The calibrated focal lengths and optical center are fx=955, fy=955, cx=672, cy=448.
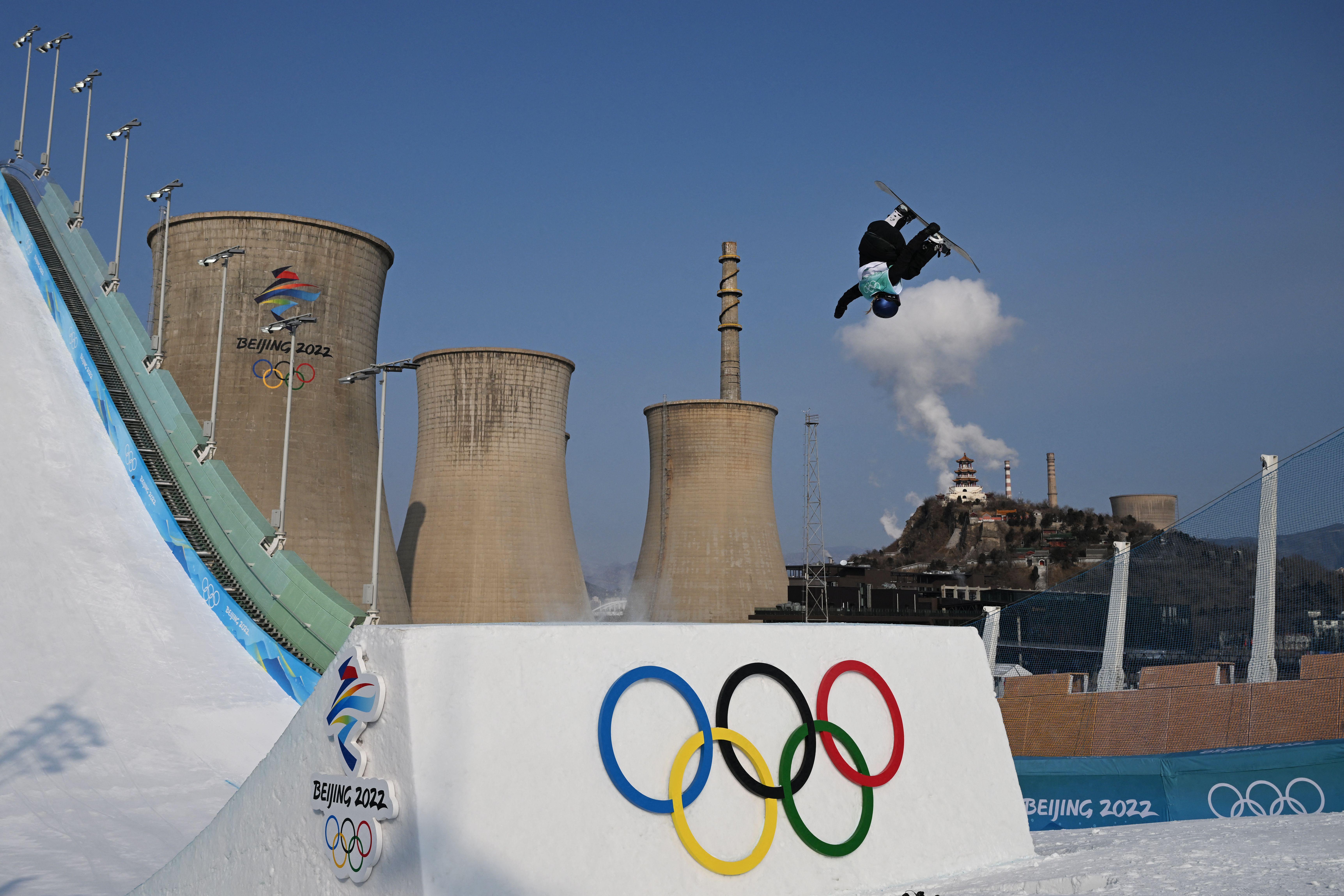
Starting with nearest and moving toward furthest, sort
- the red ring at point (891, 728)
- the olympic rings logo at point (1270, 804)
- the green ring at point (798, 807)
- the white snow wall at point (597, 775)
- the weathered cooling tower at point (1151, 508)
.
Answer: the white snow wall at point (597, 775) → the green ring at point (798, 807) → the red ring at point (891, 728) → the olympic rings logo at point (1270, 804) → the weathered cooling tower at point (1151, 508)

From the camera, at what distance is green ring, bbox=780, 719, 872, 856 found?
5.17 metres

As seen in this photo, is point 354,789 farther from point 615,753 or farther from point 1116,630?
point 1116,630

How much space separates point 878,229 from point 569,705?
4.85m

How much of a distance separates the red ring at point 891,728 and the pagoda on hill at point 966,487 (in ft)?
363

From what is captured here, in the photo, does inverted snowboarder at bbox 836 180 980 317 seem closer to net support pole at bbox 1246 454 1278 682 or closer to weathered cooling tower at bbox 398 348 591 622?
net support pole at bbox 1246 454 1278 682

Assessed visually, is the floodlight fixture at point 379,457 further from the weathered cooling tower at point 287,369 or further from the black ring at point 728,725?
the black ring at point 728,725

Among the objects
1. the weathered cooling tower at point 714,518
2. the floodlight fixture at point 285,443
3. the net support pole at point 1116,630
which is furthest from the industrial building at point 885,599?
the net support pole at point 1116,630

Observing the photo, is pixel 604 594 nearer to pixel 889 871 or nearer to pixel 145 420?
pixel 145 420

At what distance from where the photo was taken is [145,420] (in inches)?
714

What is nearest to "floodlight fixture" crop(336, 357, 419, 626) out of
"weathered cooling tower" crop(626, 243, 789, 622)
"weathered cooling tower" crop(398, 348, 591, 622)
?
"weathered cooling tower" crop(398, 348, 591, 622)

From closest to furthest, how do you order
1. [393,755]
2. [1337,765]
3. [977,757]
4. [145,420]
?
[393,755]
[977,757]
[1337,765]
[145,420]

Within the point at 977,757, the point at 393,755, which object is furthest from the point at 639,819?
the point at 977,757

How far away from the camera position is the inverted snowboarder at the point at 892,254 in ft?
25.5

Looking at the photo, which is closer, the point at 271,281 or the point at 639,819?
the point at 639,819
